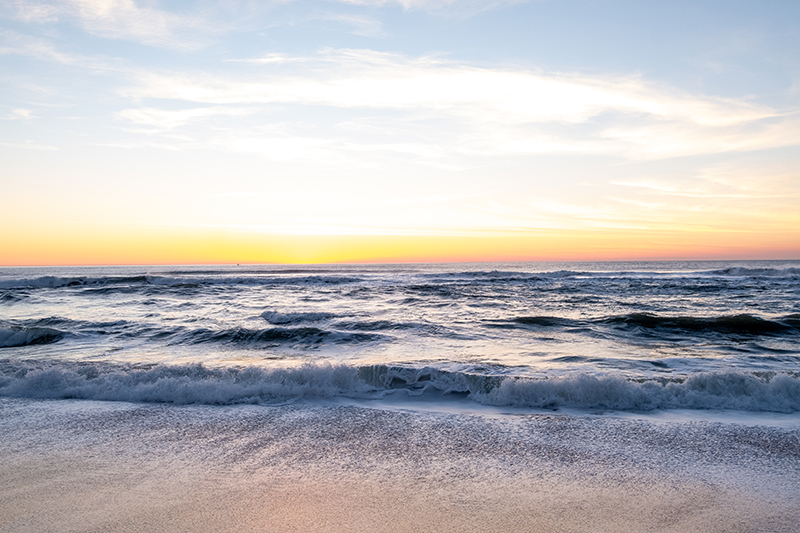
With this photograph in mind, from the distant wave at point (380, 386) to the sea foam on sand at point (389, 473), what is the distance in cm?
60

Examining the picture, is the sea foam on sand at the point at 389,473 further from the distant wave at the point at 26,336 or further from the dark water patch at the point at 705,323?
the dark water patch at the point at 705,323

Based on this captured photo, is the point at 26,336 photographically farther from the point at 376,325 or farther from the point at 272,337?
the point at 376,325

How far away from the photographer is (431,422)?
15.3 ft

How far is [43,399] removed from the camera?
554 cm

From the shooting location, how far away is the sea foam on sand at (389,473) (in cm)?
272

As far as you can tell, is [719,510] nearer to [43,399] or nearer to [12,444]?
[12,444]

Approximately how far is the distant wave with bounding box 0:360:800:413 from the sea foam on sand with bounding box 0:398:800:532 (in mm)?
596

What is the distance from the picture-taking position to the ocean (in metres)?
2.89

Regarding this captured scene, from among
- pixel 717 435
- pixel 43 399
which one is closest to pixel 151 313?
pixel 43 399

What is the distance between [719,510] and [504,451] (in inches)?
59.4

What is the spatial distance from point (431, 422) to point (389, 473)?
1.33m

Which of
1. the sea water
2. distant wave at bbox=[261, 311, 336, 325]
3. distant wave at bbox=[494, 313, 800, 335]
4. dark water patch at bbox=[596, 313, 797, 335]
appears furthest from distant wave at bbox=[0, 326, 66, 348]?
dark water patch at bbox=[596, 313, 797, 335]

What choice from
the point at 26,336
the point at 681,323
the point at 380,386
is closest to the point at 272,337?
the point at 380,386

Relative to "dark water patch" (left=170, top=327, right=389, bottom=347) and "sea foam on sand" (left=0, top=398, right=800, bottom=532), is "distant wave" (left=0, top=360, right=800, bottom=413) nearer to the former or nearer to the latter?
"sea foam on sand" (left=0, top=398, right=800, bottom=532)
